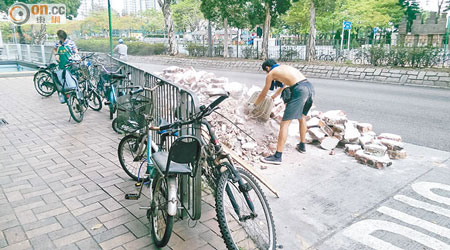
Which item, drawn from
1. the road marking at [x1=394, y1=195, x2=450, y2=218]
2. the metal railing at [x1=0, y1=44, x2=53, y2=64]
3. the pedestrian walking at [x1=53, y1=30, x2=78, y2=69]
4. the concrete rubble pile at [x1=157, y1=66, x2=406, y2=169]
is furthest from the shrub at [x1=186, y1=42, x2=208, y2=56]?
the road marking at [x1=394, y1=195, x2=450, y2=218]

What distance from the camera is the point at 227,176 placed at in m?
3.05

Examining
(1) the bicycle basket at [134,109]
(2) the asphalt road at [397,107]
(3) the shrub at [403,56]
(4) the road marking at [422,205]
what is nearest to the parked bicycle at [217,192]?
(1) the bicycle basket at [134,109]

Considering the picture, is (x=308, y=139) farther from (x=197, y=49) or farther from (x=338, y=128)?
(x=197, y=49)

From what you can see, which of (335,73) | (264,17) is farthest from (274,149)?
(264,17)

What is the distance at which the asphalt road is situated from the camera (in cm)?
764

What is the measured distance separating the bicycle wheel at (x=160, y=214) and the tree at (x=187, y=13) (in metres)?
46.1

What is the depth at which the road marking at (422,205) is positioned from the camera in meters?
4.10

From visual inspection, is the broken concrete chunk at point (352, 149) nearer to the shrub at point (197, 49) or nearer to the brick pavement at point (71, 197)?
the brick pavement at point (71, 197)

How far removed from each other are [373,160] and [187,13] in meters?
52.9

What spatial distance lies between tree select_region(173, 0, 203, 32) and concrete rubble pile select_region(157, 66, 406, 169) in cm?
4236

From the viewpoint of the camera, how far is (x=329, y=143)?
6352 mm

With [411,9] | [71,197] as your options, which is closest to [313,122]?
[71,197]

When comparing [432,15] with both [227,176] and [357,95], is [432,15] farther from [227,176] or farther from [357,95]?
[227,176]

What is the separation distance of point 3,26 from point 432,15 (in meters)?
55.7
